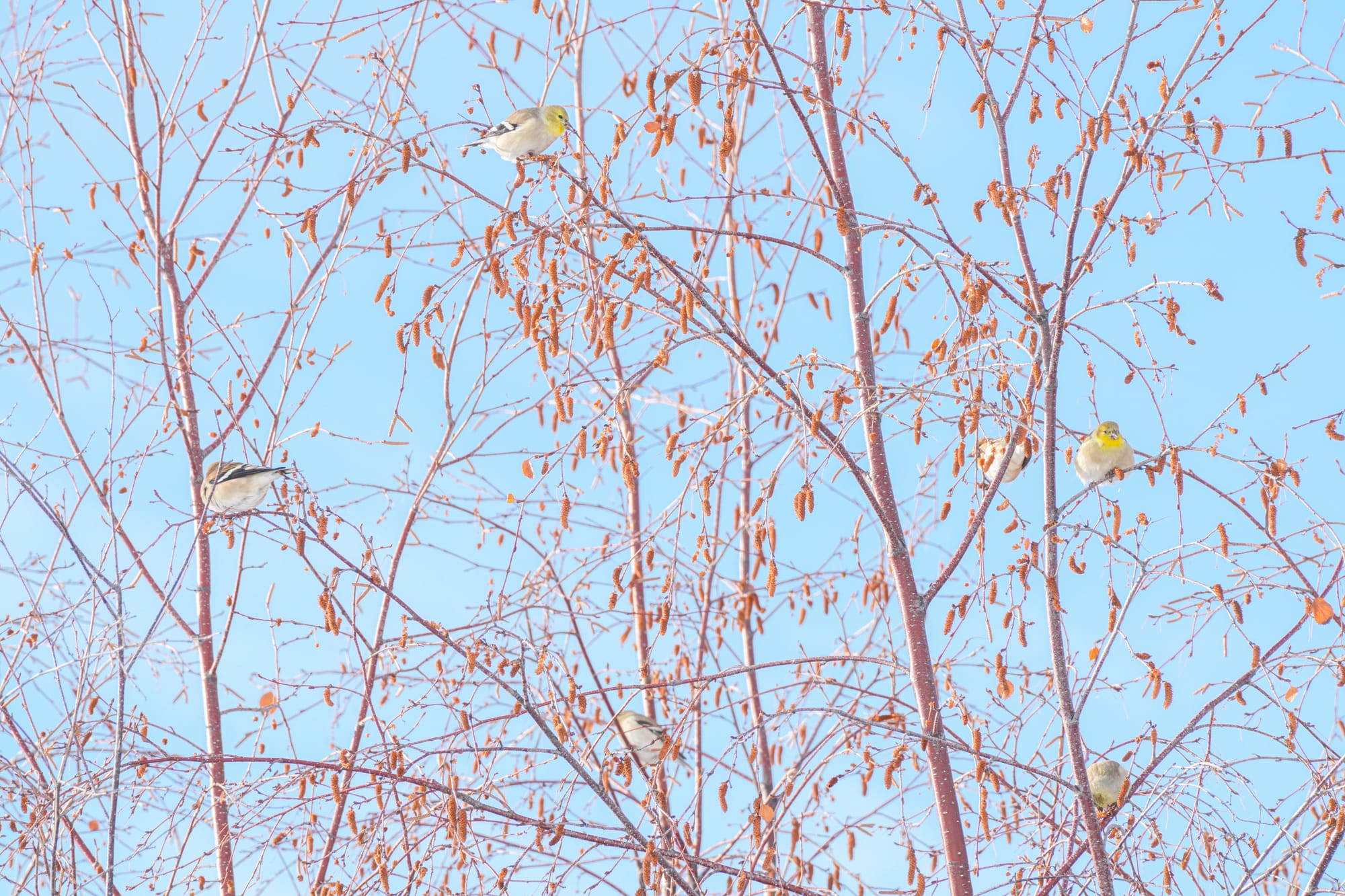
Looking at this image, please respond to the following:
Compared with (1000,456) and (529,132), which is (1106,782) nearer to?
(1000,456)

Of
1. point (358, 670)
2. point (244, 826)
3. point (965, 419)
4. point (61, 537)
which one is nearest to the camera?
point (965, 419)

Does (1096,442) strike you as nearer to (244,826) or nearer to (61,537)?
(244,826)

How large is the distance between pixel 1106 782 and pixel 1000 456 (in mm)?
1227

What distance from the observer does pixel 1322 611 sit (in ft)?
11.5

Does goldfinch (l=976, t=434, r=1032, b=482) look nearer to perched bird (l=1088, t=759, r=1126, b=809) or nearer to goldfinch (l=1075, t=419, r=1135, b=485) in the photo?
goldfinch (l=1075, t=419, r=1135, b=485)

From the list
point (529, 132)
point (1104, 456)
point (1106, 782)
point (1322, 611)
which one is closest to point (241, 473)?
point (529, 132)

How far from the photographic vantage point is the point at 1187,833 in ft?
12.6

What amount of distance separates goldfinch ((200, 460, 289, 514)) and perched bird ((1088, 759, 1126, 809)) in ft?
10.4

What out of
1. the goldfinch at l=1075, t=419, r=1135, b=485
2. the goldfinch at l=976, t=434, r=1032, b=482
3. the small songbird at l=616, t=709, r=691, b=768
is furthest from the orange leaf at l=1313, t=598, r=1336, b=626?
the small songbird at l=616, t=709, r=691, b=768

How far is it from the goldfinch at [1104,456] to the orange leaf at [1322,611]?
1.12 metres

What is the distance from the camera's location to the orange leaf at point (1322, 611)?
350 centimetres

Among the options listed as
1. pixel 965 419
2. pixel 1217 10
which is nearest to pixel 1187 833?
pixel 965 419

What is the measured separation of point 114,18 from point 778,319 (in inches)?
114

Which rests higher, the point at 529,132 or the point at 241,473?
the point at 529,132
